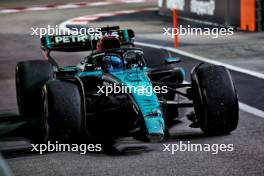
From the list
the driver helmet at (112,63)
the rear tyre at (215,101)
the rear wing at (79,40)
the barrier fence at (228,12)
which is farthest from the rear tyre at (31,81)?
the barrier fence at (228,12)

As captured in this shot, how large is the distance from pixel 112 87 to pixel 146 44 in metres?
8.76

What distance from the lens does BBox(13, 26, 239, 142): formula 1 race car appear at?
9062 mm

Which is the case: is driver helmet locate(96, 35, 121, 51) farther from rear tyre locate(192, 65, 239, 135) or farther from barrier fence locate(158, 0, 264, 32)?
barrier fence locate(158, 0, 264, 32)

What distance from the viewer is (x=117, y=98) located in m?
10.7

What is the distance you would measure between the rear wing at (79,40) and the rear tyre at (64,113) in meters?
3.36

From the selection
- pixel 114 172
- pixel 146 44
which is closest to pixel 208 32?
pixel 146 44

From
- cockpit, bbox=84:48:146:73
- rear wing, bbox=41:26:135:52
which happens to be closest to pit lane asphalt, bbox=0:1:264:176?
cockpit, bbox=84:48:146:73

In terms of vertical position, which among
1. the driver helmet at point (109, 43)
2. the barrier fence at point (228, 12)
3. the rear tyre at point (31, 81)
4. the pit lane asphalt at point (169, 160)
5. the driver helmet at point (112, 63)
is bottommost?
the barrier fence at point (228, 12)

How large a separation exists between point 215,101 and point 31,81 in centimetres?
263

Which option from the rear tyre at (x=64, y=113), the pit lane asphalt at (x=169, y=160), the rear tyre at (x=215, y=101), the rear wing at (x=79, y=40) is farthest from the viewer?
the rear wing at (x=79, y=40)

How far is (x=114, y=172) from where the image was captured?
8.19 meters

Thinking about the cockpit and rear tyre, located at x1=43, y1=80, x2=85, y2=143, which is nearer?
rear tyre, located at x1=43, y1=80, x2=85, y2=143

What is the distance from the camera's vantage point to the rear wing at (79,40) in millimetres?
12500

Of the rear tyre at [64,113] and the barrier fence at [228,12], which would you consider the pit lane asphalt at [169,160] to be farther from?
the barrier fence at [228,12]
